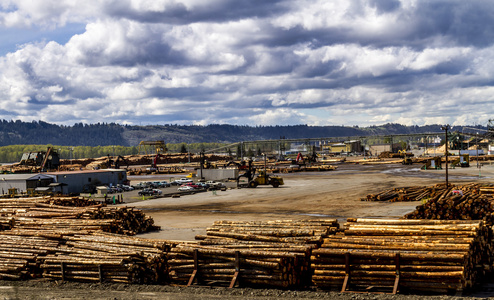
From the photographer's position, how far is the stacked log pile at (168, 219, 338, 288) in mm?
21562

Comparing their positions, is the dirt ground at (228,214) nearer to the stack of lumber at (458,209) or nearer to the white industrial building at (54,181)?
the stack of lumber at (458,209)

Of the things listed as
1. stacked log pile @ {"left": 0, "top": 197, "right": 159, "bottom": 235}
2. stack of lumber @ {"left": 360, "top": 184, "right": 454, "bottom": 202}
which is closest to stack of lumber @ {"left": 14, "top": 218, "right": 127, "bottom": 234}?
stacked log pile @ {"left": 0, "top": 197, "right": 159, "bottom": 235}

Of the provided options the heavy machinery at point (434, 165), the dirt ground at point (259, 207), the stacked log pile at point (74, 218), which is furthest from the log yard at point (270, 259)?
the heavy machinery at point (434, 165)

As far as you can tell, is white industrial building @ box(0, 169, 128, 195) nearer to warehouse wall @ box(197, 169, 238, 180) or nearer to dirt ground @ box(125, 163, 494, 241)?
dirt ground @ box(125, 163, 494, 241)

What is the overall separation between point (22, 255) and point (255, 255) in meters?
13.0

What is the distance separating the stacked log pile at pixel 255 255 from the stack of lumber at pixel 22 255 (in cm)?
748

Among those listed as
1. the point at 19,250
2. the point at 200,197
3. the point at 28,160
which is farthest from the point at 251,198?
the point at 28,160

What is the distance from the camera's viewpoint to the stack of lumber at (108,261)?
23.4 m

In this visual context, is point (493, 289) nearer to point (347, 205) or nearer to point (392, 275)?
point (392, 275)

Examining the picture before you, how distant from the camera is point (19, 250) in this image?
88.0 feet

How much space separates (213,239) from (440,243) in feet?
34.5

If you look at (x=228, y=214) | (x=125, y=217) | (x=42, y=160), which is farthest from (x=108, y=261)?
(x=42, y=160)

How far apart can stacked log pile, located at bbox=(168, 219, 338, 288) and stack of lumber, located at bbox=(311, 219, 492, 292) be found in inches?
36.1

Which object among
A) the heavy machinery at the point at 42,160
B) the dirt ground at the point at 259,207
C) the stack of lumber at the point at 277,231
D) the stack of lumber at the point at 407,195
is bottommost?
the dirt ground at the point at 259,207
